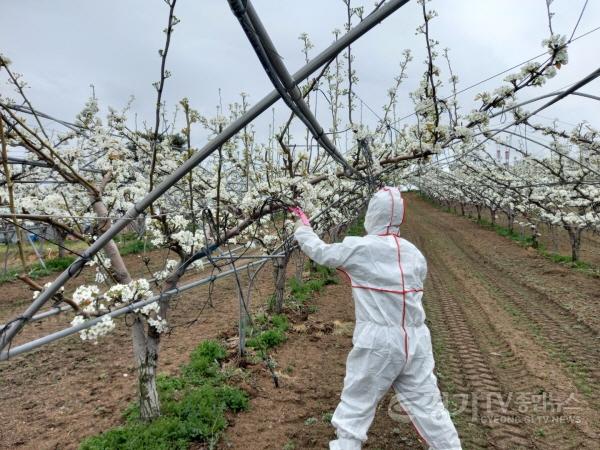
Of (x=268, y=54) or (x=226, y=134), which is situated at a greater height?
(x=268, y=54)

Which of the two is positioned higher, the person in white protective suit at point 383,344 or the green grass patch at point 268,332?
the person in white protective suit at point 383,344

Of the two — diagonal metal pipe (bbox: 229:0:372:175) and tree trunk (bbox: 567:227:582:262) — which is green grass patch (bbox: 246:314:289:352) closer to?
diagonal metal pipe (bbox: 229:0:372:175)

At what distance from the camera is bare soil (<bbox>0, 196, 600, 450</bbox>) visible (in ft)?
12.7

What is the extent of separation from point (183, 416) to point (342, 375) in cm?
203

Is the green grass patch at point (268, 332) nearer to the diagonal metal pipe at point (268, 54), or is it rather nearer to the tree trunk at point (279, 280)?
the tree trunk at point (279, 280)

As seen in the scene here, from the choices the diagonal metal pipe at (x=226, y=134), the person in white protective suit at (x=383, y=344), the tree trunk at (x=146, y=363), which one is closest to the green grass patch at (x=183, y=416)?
the tree trunk at (x=146, y=363)

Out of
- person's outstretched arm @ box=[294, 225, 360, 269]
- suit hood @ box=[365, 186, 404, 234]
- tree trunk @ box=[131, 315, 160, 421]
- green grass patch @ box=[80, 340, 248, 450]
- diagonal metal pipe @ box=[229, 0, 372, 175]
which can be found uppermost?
diagonal metal pipe @ box=[229, 0, 372, 175]

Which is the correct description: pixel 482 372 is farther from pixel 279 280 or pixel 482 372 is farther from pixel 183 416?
pixel 183 416

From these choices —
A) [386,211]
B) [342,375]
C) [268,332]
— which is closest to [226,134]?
[386,211]

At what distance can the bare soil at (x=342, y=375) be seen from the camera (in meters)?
3.86

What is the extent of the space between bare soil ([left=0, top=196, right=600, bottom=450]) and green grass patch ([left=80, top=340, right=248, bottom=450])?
0.16 meters

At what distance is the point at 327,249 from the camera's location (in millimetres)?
2984

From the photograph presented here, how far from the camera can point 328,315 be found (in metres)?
7.68

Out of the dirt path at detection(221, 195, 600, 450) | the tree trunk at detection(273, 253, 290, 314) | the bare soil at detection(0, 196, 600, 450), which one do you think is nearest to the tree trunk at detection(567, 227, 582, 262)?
the dirt path at detection(221, 195, 600, 450)
